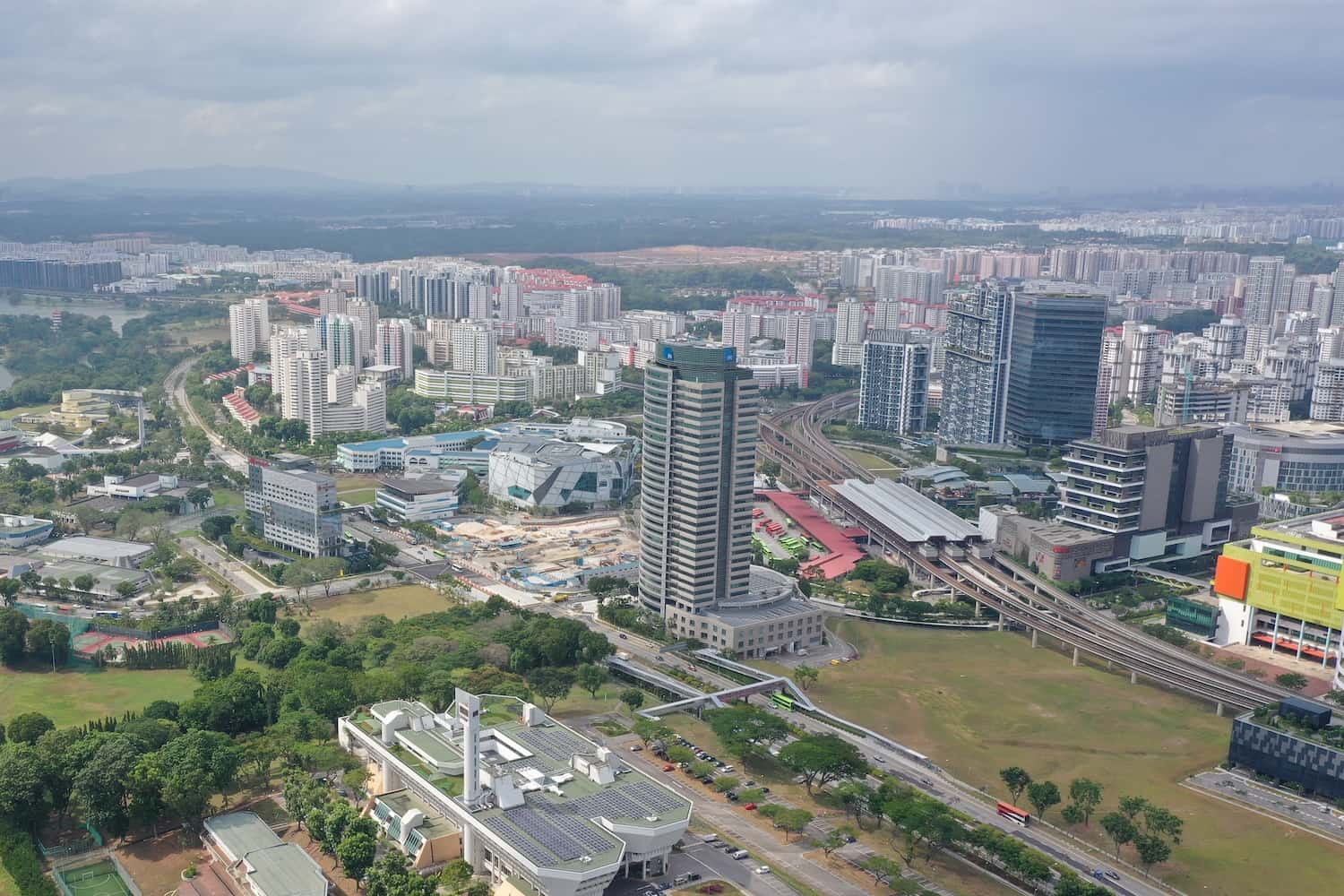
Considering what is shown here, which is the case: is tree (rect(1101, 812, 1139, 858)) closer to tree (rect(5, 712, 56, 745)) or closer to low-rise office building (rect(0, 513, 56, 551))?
tree (rect(5, 712, 56, 745))

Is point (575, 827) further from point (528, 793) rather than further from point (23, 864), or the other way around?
point (23, 864)

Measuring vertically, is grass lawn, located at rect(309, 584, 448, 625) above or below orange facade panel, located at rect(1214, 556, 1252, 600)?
below

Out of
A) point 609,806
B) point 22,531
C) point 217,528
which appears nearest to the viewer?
point 609,806

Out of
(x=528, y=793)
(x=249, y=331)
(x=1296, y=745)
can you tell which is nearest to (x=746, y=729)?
(x=528, y=793)

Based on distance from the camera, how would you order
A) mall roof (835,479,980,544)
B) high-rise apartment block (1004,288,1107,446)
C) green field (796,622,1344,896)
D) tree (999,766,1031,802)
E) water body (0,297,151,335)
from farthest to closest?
1. water body (0,297,151,335)
2. high-rise apartment block (1004,288,1107,446)
3. mall roof (835,479,980,544)
4. tree (999,766,1031,802)
5. green field (796,622,1344,896)

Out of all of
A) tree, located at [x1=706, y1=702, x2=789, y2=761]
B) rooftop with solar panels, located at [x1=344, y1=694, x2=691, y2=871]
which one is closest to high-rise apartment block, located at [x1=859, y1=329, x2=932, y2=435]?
tree, located at [x1=706, y1=702, x2=789, y2=761]

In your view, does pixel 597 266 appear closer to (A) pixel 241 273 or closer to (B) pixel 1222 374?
(A) pixel 241 273
